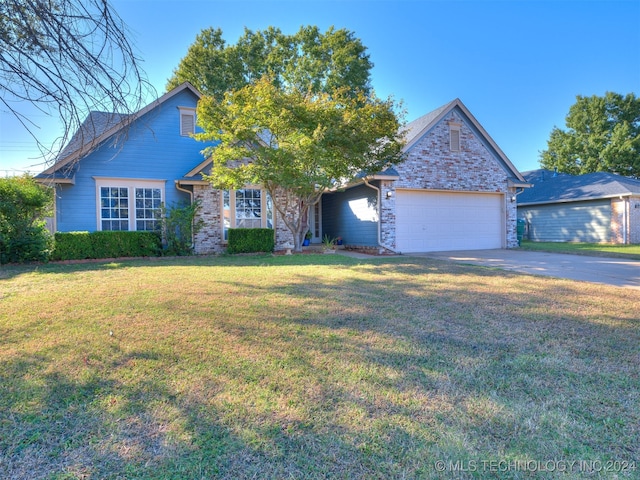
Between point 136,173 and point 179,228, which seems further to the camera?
point 136,173

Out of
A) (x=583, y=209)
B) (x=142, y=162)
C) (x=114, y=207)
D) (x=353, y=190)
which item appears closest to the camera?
(x=114, y=207)

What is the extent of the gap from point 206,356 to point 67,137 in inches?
107

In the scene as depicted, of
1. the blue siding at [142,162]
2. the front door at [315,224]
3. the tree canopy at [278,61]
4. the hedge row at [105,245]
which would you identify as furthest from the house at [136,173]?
the tree canopy at [278,61]

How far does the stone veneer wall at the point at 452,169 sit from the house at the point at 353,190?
4cm

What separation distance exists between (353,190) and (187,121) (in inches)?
283

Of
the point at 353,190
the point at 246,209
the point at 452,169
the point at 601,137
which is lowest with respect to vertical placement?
the point at 246,209

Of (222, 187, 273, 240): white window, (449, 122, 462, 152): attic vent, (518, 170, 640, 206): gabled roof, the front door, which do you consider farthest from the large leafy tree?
(518, 170, 640, 206): gabled roof

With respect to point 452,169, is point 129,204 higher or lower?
lower

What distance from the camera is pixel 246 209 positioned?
13.6 meters

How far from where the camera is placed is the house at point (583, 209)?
17.4m

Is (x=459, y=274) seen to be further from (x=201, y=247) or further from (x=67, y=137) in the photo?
(x=201, y=247)

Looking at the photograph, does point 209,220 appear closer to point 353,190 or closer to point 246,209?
point 246,209

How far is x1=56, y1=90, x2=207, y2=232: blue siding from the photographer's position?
1207 cm

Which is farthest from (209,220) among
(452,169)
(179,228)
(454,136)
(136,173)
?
(454,136)
